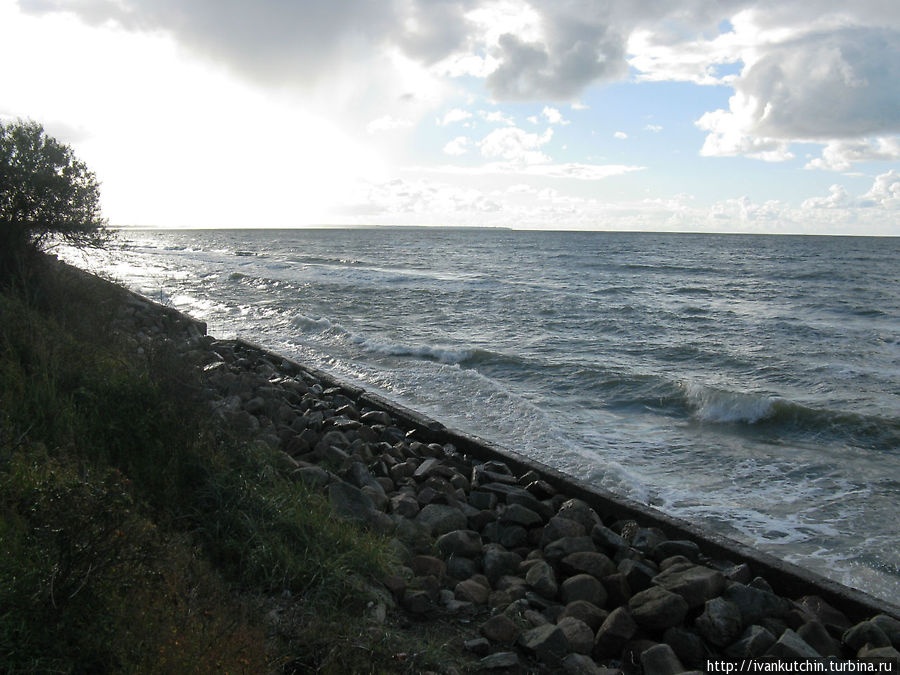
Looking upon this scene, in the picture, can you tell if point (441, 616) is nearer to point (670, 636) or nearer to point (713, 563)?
point (670, 636)

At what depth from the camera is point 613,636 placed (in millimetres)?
3986

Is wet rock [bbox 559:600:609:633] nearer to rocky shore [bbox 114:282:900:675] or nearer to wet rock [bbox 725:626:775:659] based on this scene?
rocky shore [bbox 114:282:900:675]

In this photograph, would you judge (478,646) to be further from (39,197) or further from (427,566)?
(39,197)

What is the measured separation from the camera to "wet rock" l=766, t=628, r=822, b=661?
12.4 feet

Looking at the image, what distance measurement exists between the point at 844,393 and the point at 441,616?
11.1 meters

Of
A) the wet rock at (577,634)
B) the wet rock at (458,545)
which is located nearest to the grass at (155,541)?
the wet rock at (458,545)

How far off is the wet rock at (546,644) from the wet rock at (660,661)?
494 millimetres

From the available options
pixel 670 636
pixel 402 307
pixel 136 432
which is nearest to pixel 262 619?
pixel 136 432

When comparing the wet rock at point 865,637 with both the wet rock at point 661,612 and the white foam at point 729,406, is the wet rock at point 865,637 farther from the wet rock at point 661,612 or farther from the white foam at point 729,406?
the white foam at point 729,406

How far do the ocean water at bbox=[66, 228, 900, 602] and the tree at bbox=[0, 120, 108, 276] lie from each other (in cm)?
98

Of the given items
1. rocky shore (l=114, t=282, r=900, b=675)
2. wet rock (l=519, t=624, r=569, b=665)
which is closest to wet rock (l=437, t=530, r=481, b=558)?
rocky shore (l=114, t=282, r=900, b=675)

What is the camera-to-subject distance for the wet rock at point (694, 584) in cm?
436

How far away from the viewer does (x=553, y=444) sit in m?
8.84

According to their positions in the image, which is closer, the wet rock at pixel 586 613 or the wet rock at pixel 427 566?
the wet rock at pixel 586 613
